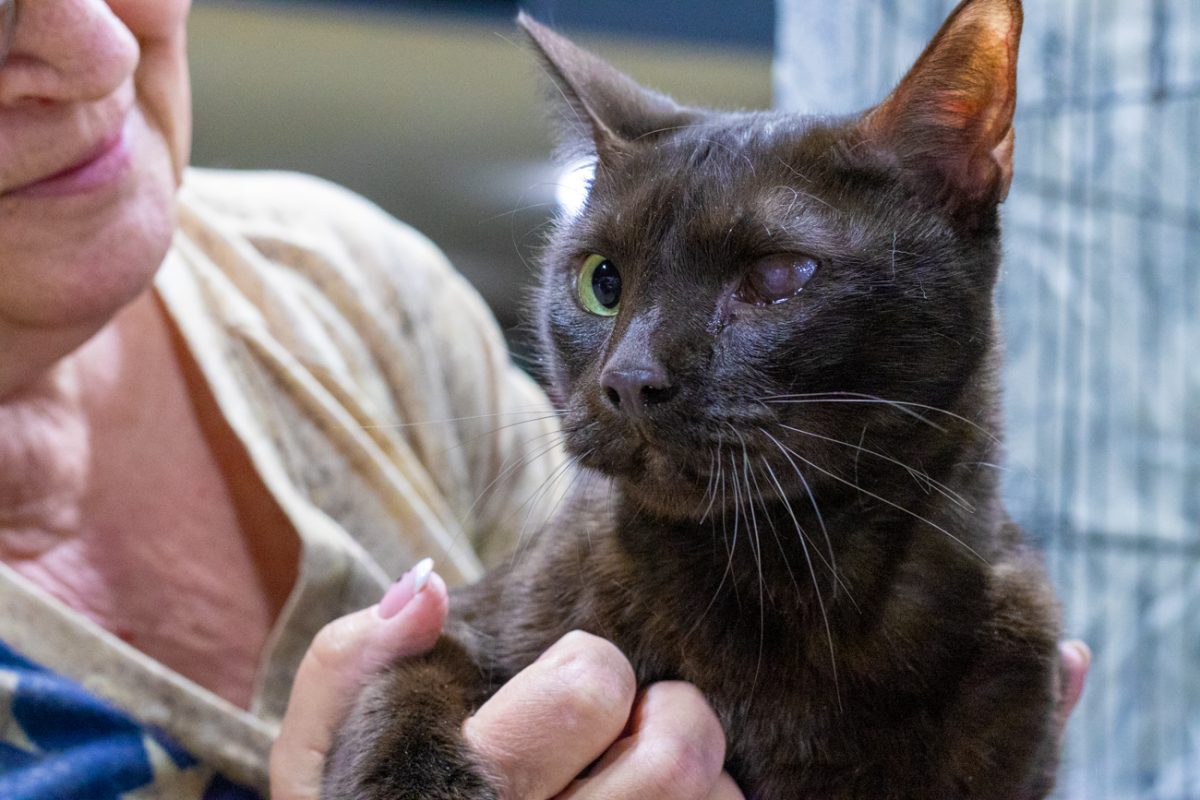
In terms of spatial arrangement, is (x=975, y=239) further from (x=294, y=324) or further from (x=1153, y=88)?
(x=1153, y=88)

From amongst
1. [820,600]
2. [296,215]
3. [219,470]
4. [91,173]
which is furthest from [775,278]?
[296,215]

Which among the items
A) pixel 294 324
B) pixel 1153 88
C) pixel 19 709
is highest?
pixel 1153 88

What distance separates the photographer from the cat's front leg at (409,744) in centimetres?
78

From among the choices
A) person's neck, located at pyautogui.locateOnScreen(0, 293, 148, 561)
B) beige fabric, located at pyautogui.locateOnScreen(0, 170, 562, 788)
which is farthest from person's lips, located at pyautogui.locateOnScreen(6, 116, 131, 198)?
beige fabric, located at pyautogui.locateOnScreen(0, 170, 562, 788)

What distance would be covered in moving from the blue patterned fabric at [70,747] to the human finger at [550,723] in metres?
0.36

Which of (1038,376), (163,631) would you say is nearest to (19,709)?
(163,631)

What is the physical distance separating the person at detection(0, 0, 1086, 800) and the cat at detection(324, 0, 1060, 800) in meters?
0.05

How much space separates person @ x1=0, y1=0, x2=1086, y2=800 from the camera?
886 mm

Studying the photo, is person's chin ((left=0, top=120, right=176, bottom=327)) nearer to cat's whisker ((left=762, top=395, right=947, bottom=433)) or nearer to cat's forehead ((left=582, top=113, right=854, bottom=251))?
cat's forehead ((left=582, top=113, right=854, bottom=251))

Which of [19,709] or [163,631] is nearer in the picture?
[19,709]

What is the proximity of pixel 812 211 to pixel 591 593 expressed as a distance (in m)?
0.36

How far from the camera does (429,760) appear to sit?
0.80 meters

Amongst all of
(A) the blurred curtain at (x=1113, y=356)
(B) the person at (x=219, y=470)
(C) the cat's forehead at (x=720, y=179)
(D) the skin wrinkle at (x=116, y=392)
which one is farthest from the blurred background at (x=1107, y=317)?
(C) the cat's forehead at (x=720, y=179)

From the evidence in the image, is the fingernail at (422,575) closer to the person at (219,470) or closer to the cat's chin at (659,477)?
the person at (219,470)
